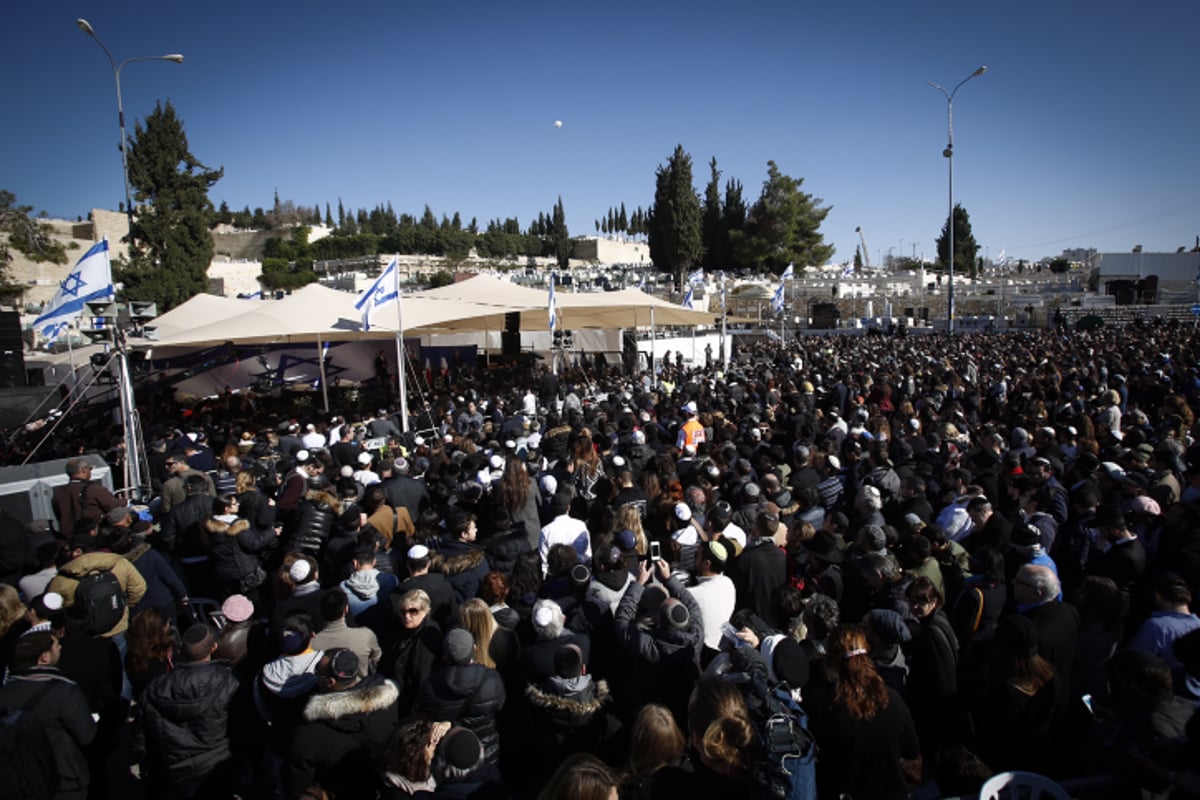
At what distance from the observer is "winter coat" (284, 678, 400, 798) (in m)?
2.69

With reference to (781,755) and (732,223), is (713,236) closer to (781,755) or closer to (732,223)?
(732,223)

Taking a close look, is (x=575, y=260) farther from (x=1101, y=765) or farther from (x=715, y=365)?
(x=1101, y=765)

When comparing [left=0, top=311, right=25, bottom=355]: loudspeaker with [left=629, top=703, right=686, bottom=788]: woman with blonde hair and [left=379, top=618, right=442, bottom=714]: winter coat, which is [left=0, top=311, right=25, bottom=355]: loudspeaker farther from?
[left=629, top=703, right=686, bottom=788]: woman with blonde hair

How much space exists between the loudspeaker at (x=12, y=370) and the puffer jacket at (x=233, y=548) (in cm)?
1467

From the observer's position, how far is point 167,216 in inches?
1156

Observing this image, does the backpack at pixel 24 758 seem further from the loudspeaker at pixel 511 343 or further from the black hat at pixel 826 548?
the loudspeaker at pixel 511 343

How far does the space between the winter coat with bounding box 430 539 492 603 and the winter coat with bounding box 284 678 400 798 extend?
124cm

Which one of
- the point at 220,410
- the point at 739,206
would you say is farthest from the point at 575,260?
the point at 220,410

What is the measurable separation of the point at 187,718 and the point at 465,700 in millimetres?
1314

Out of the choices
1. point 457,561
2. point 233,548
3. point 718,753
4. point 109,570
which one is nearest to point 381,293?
point 233,548

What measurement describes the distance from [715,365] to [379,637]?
55.5ft

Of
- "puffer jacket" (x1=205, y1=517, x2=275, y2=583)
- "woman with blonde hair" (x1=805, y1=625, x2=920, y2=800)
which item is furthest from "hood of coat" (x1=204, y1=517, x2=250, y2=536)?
"woman with blonde hair" (x1=805, y1=625, x2=920, y2=800)

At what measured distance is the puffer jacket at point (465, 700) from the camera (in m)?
2.78

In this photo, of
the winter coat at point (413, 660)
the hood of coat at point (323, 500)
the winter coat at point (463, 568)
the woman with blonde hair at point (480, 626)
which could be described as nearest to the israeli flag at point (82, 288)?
the hood of coat at point (323, 500)
